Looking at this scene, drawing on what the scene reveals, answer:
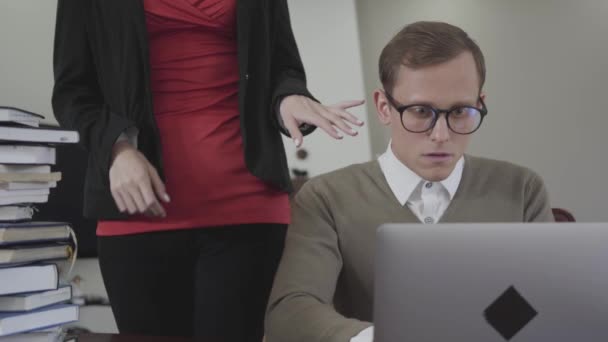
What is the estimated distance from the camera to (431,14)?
16.2 ft

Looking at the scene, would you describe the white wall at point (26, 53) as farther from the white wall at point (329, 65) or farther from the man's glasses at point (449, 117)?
the man's glasses at point (449, 117)

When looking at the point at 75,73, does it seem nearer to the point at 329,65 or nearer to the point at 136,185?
the point at 136,185

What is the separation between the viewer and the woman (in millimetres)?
1183

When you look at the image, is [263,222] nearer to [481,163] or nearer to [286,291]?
[286,291]

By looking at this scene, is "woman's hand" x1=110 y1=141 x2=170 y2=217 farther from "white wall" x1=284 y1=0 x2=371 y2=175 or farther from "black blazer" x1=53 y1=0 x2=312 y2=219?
"white wall" x1=284 y1=0 x2=371 y2=175

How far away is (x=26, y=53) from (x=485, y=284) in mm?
2694

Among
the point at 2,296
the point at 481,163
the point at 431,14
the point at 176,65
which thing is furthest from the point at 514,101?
the point at 2,296

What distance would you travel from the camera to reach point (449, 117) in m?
Answer: 1.22

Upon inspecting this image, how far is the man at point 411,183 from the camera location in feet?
4.00

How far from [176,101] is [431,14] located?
4002 mm

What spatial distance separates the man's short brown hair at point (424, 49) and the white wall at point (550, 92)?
3378 millimetres

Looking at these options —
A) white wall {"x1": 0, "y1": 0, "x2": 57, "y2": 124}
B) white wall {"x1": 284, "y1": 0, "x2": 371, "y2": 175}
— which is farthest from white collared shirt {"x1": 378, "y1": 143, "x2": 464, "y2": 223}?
white wall {"x1": 284, "y1": 0, "x2": 371, "y2": 175}

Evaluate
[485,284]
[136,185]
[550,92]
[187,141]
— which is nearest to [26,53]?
[187,141]

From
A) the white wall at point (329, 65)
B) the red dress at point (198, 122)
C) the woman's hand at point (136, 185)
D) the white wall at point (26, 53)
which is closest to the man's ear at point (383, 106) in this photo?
the red dress at point (198, 122)
